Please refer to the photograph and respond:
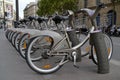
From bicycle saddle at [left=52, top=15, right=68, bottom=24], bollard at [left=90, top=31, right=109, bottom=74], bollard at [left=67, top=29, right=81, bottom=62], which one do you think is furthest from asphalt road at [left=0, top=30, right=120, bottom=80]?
bicycle saddle at [left=52, top=15, right=68, bottom=24]

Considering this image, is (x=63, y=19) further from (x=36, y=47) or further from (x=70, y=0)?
(x=70, y=0)

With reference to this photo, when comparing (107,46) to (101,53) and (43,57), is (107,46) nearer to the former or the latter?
(101,53)

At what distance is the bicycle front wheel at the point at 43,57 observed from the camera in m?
5.67

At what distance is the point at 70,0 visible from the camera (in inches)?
1736

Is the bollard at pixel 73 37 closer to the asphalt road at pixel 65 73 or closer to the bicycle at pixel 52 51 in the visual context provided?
the bicycle at pixel 52 51

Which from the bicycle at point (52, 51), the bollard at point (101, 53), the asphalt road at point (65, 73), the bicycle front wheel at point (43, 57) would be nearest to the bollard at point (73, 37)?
the bicycle at point (52, 51)

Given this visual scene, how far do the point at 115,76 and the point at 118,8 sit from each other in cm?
3105

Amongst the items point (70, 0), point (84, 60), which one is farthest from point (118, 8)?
point (84, 60)

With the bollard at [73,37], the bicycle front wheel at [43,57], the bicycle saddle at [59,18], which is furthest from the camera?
the bollard at [73,37]

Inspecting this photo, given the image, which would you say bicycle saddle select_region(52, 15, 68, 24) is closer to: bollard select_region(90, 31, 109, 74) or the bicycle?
the bicycle

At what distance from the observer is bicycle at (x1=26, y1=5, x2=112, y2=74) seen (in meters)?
5.70

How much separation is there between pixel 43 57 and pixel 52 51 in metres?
0.29

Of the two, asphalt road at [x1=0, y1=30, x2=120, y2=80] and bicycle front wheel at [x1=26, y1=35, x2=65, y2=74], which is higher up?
bicycle front wheel at [x1=26, y1=35, x2=65, y2=74]

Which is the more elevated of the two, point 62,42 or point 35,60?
point 62,42
